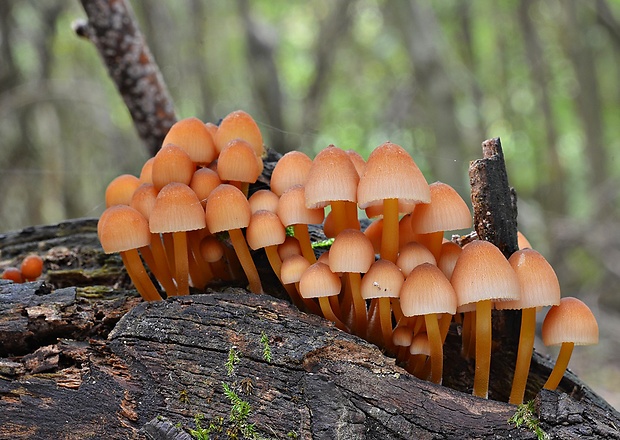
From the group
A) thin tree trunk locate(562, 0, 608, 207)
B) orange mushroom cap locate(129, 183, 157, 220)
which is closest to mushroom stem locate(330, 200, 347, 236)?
orange mushroom cap locate(129, 183, 157, 220)

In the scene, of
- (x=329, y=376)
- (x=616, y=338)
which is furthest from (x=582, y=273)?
(x=329, y=376)

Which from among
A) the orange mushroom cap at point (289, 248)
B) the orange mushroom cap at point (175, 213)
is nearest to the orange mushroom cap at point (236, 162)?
the orange mushroom cap at point (175, 213)

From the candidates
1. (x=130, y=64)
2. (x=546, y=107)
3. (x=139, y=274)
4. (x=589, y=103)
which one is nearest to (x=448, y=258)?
(x=139, y=274)

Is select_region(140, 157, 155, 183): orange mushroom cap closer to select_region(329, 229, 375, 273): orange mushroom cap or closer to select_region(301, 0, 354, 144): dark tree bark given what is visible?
select_region(329, 229, 375, 273): orange mushroom cap

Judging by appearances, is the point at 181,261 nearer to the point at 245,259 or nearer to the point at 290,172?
the point at 245,259

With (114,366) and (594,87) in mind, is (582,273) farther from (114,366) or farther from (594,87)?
(114,366)

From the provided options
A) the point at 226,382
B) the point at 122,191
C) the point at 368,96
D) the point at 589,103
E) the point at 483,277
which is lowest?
the point at 226,382

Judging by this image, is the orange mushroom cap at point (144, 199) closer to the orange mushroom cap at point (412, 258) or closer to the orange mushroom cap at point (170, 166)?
the orange mushroom cap at point (170, 166)
